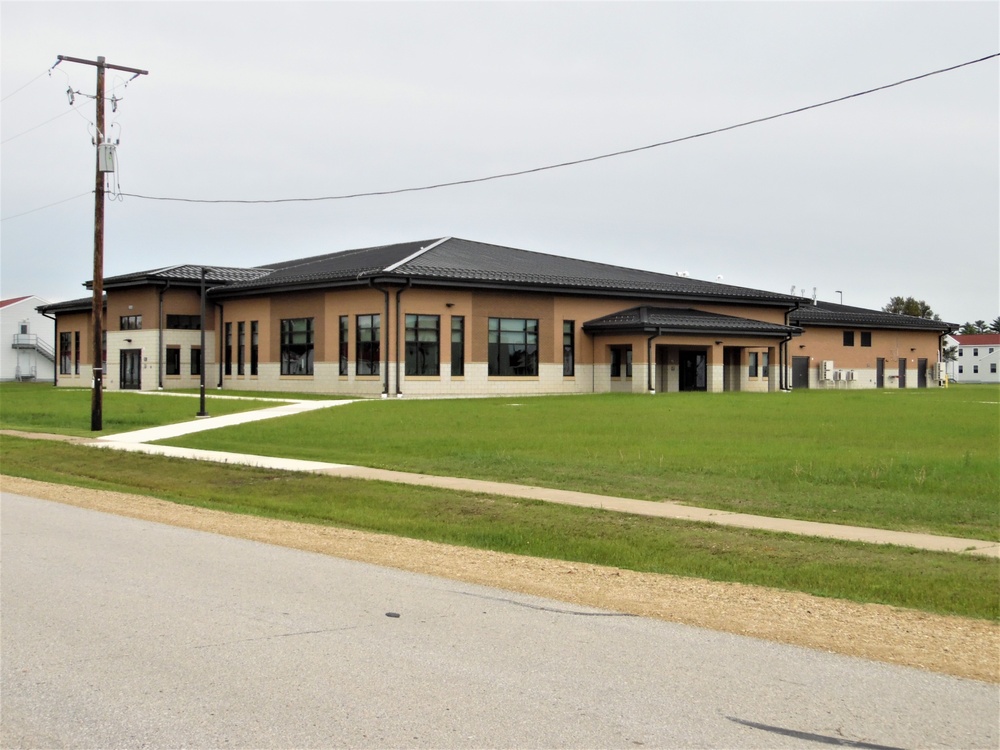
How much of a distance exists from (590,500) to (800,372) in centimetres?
5046

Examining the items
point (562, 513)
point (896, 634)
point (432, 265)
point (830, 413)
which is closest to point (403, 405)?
point (432, 265)

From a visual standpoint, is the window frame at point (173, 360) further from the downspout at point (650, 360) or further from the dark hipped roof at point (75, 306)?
the downspout at point (650, 360)

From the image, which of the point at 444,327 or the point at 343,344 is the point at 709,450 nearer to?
the point at 444,327

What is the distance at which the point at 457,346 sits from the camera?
146ft

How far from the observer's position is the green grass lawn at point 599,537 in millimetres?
9516

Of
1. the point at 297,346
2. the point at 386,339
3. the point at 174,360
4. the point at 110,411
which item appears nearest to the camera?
the point at 110,411

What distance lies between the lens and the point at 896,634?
768 cm

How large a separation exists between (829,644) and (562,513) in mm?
6534

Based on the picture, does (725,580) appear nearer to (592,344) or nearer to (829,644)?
(829,644)

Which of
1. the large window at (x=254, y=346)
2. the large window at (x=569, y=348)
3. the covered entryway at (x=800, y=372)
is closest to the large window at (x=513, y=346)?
the large window at (x=569, y=348)

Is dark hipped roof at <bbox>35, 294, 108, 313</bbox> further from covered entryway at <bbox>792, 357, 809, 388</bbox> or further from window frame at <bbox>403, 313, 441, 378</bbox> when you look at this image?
covered entryway at <bbox>792, 357, 809, 388</bbox>

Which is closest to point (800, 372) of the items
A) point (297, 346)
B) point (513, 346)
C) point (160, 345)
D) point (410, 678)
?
point (513, 346)

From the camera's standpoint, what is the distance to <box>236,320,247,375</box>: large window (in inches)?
1993

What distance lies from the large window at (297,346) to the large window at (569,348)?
462 inches
